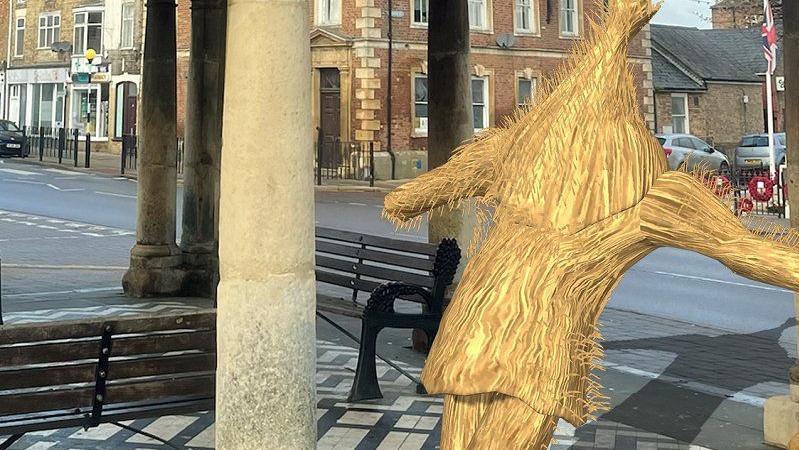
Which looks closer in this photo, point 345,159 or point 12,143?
point 345,159

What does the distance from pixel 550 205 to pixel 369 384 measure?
4596 millimetres

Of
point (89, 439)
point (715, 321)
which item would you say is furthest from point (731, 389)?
point (89, 439)

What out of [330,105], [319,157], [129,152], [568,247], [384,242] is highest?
[330,105]

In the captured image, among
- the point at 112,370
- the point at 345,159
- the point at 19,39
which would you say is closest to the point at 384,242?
the point at 112,370

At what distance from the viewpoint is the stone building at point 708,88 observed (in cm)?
4412

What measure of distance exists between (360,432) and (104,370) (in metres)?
1.86

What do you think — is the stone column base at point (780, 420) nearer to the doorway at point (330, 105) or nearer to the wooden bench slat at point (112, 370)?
the wooden bench slat at point (112, 370)

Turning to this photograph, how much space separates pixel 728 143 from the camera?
45.9 meters

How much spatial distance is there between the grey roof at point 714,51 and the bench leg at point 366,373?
41.3m

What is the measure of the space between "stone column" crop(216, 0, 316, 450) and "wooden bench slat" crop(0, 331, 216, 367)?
5.65 feet

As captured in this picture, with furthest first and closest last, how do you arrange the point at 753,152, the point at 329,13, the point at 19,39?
the point at 19,39, the point at 753,152, the point at 329,13

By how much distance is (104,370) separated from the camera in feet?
17.1

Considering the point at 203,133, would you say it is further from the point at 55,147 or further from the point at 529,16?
the point at 55,147

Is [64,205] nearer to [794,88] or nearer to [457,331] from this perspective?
[794,88]
